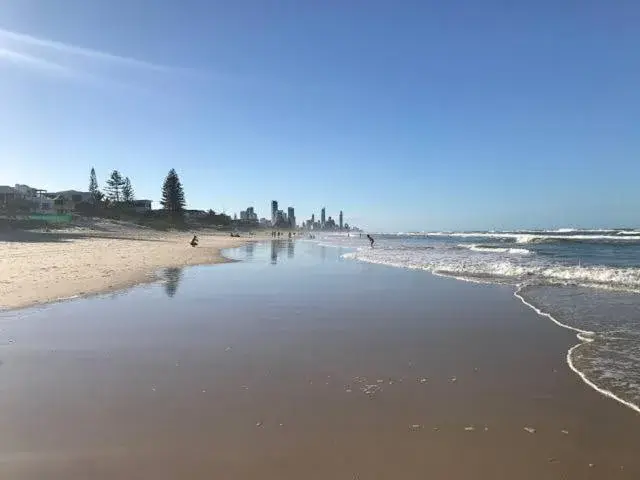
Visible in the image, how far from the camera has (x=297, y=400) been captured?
5094 mm

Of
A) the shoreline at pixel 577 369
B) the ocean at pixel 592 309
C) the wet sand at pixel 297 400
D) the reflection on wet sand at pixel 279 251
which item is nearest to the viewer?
the wet sand at pixel 297 400

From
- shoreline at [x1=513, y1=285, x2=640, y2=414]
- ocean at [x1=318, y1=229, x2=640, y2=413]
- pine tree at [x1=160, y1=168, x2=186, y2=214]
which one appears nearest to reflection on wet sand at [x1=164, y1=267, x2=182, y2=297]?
shoreline at [x1=513, y1=285, x2=640, y2=414]

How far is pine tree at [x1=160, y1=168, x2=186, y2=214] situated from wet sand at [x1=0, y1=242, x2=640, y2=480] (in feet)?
336

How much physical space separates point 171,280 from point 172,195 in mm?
96873

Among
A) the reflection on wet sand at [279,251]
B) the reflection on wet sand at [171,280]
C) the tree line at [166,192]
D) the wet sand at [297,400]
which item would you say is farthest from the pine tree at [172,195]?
the wet sand at [297,400]

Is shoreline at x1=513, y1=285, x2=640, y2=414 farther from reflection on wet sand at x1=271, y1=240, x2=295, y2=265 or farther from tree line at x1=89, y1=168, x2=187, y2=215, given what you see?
tree line at x1=89, y1=168, x2=187, y2=215

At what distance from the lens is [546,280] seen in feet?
57.0

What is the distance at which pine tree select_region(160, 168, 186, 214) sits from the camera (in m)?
107

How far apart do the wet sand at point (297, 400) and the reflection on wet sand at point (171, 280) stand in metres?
3.49

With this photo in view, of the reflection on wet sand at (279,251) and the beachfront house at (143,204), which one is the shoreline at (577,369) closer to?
the reflection on wet sand at (279,251)

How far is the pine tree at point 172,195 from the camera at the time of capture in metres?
107

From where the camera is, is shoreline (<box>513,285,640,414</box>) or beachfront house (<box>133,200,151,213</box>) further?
beachfront house (<box>133,200,151,213</box>)

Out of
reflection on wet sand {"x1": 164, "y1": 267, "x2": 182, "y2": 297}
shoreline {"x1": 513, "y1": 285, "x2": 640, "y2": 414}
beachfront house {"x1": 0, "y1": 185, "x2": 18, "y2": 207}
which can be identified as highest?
beachfront house {"x1": 0, "y1": 185, "x2": 18, "y2": 207}

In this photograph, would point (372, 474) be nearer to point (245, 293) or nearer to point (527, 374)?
point (527, 374)
